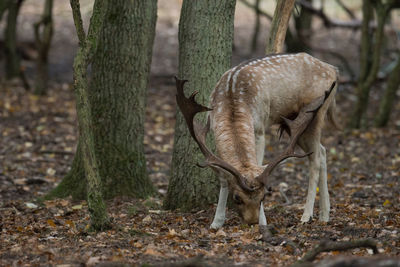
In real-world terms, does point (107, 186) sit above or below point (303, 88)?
below

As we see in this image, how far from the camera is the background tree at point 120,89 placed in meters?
8.51

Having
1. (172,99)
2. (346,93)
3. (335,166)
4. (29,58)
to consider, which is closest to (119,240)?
(335,166)

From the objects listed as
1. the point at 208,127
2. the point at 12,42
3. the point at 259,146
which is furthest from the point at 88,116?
the point at 12,42

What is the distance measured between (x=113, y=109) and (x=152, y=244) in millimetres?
3143

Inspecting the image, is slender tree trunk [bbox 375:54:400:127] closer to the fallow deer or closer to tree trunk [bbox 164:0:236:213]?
the fallow deer

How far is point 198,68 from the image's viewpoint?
7.82 metres

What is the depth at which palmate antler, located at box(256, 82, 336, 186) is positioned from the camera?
6281mm

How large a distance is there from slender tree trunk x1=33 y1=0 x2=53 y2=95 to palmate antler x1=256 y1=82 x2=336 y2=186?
10.1 metres

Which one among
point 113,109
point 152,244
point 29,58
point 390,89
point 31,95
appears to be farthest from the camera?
point 29,58

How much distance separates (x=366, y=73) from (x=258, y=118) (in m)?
8.04

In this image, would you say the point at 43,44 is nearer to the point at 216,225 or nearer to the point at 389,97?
the point at 389,97

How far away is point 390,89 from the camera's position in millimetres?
13898

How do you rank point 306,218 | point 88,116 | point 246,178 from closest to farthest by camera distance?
point 88,116 → point 246,178 → point 306,218

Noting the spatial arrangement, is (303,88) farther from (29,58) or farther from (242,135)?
(29,58)
